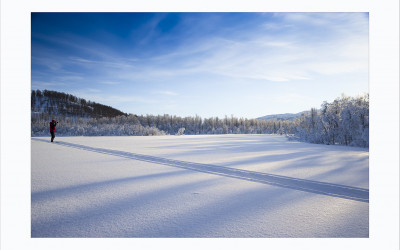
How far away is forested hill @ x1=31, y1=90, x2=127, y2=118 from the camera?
279 ft

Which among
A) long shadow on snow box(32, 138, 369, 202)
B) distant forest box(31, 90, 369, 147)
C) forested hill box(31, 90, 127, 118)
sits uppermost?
forested hill box(31, 90, 127, 118)

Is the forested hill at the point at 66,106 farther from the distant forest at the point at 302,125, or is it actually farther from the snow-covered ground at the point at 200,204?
the snow-covered ground at the point at 200,204

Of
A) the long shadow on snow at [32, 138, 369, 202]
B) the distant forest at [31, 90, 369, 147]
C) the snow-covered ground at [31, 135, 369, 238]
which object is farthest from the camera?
the distant forest at [31, 90, 369, 147]

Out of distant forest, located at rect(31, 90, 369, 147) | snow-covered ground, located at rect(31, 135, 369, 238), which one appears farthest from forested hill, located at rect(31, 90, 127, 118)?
snow-covered ground, located at rect(31, 135, 369, 238)

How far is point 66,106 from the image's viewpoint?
92.2m

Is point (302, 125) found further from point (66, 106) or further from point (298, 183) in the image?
point (66, 106)

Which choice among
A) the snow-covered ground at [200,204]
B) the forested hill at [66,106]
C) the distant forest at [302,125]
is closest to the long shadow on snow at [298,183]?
the snow-covered ground at [200,204]

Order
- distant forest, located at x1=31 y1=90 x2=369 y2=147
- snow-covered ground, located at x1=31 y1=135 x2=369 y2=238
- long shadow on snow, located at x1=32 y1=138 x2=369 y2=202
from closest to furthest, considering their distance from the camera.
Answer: snow-covered ground, located at x1=31 y1=135 x2=369 y2=238 → long shadow on snow, located at x1=32 y1=138 x2=369 y2=202 → distant forest, located at x1=31 y1=90 x2=369 y2=147

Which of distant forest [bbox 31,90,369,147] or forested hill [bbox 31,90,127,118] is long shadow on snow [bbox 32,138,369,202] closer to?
distant forest [bbox 31,90,369,147]

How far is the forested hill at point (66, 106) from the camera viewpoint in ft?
279


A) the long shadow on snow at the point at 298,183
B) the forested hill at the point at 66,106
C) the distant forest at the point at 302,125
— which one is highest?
the forested hill at the point at 66,106

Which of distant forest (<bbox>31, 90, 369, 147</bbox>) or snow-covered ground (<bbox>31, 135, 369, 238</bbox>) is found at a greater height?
distant forest (<bbox>31, 90, 369, 147</bbox>)

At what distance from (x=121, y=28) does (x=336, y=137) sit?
12.7 metres

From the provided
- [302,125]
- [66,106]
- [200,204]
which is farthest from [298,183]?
[66,106]
